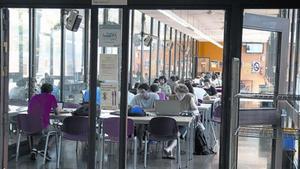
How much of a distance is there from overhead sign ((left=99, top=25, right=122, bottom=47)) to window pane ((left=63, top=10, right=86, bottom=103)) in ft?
11.5

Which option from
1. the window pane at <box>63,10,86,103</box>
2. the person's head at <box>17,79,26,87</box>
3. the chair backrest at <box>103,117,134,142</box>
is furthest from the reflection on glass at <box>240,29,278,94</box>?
the window pane at <box>63,10,86,103</box>

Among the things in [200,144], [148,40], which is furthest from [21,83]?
[148,40]

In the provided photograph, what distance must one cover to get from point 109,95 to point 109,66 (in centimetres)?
30

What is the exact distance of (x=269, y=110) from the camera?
168 inches

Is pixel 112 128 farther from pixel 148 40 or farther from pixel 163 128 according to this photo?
pixel 148 40

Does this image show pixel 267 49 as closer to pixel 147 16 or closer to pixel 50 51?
pixel 50 51

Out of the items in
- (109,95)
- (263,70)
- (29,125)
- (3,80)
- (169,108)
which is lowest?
(29,125)

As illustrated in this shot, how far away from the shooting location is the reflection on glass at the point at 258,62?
4223mm

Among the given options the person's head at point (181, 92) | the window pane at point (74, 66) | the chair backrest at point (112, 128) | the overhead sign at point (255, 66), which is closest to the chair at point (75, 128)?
the chair backrest at point (112, 128)

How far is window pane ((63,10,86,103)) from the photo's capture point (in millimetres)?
8000

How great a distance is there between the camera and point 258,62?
14.1 ft

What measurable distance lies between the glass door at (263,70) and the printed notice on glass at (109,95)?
1.26m

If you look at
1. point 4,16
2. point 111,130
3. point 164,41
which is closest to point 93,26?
point 4,16

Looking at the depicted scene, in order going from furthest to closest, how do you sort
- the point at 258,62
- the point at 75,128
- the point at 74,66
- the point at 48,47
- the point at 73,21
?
1. the point at 74,66
2. the point at 48,47
3. the point at 73,21
4. the point at 75,128
5. the point at 258,62
